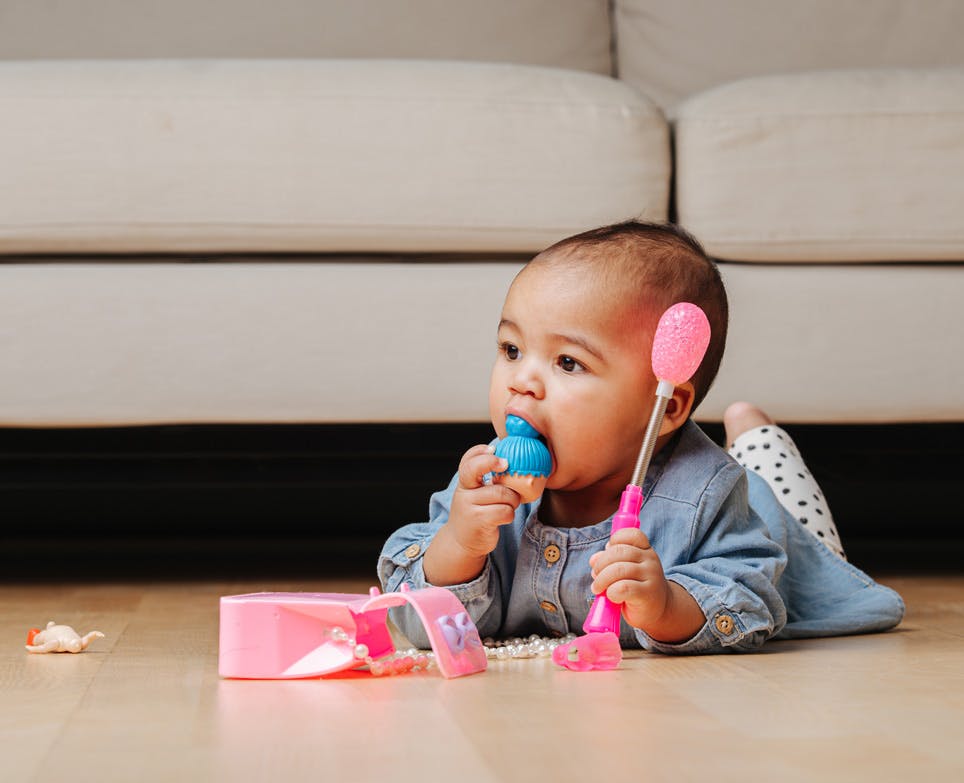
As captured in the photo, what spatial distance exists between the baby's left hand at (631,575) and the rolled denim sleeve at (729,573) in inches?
2.4

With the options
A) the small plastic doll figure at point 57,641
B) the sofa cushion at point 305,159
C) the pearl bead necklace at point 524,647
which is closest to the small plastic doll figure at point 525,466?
the pearl bead necklace at point 524,647

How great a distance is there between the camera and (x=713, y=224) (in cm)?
131

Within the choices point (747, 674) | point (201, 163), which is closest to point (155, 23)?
point (201, 163)

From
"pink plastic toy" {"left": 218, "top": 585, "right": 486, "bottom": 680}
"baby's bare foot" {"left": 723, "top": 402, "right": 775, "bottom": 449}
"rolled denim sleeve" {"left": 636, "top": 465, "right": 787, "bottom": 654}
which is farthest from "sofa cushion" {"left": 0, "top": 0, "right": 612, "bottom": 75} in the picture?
"pink plastic toy" {"left": 218, "top": 585, "right": 486, "bottom": 680}

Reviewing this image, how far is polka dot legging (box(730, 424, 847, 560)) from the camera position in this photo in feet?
4.22

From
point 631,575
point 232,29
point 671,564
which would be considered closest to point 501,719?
point 631,575

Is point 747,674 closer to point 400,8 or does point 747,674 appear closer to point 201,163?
point 201,163

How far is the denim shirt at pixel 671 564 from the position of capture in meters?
0.93

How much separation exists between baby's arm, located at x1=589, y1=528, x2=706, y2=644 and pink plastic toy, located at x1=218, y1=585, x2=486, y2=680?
0.10m

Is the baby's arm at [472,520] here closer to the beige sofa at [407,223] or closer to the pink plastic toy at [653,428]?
the pink plastic toy at [653,428]

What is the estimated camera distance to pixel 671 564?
958 millimetres

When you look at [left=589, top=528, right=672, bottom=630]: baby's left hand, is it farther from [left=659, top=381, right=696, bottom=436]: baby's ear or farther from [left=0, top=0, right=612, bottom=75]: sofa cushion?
[left=0, top=0, right=612, bottom=75]: sofa cushion

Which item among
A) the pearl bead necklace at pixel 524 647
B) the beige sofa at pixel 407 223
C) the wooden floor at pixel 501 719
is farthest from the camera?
the beige sofa at pixel 407 223

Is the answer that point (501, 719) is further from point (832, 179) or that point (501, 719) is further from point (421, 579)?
point (832, 179)
